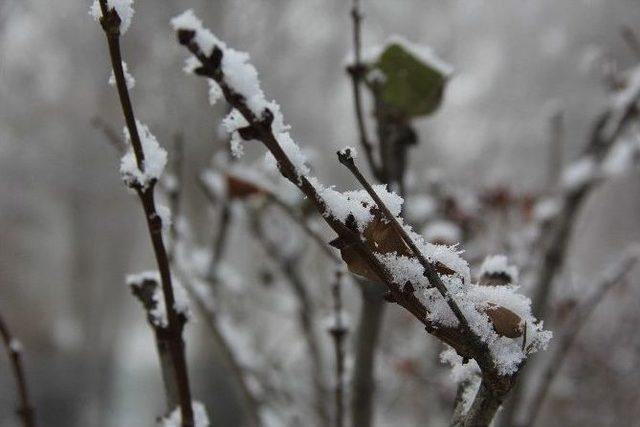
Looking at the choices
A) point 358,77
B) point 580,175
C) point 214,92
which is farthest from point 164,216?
point 580,175

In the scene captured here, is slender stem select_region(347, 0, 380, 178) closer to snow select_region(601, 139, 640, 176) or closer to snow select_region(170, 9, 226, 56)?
snow select_region(170, 9, 226, 56)

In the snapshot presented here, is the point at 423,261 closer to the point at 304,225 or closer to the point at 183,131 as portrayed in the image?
the point at 304,225

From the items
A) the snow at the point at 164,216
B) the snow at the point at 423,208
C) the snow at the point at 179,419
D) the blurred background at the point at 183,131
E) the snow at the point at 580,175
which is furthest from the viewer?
the blurred background at the point at 183,131

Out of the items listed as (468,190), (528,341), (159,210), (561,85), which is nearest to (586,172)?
(468,190)

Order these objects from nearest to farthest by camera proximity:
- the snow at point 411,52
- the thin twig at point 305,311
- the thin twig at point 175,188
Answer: the snow at point 411,52 < the thin twig at point 175,188 < the thin twig at point 305,311

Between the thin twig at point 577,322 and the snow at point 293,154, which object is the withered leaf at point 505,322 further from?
the thin twig at point 577,322

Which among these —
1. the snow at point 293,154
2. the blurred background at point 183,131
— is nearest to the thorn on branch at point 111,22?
the snow at point 293,154
